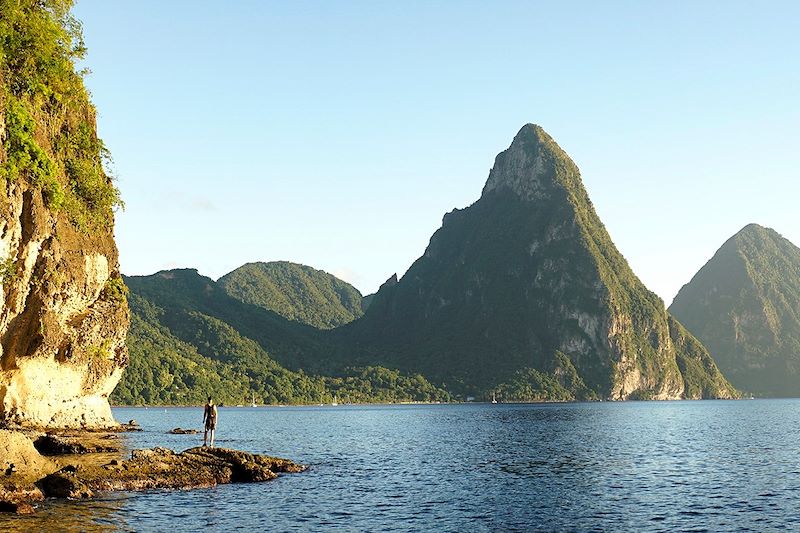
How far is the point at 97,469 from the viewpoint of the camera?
39594 mm

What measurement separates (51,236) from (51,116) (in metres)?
12.6

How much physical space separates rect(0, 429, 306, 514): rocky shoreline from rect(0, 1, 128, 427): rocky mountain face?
36.9 feet

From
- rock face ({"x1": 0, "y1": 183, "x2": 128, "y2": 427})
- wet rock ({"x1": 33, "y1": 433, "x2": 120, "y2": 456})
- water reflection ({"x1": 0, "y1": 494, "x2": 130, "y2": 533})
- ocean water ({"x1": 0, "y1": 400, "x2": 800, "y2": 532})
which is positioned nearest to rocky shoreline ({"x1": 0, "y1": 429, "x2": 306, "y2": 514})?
wet rock ({"x1": 33, "y1": 433, "x2": 120, "y2": 456})

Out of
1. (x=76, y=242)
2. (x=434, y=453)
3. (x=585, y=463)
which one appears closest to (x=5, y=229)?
(x=76, y=242)

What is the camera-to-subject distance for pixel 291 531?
98.1 feet

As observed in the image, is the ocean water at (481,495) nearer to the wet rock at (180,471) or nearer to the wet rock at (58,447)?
the wet rock at (180,471)

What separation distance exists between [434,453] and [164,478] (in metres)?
34.0

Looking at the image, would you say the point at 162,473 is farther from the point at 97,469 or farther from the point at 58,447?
the point at 58,447

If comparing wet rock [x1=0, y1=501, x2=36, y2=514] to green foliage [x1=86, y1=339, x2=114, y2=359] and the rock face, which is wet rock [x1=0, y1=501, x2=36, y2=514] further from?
green foliage [x1=86, y1=339, x2=114, y2=359]

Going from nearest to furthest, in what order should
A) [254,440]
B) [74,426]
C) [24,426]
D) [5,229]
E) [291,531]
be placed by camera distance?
[291,531], [5,229], [24,426], [74,426], [254,440]

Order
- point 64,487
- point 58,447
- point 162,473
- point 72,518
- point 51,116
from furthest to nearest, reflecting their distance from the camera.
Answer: point 51,116, point 58,447, point 162,473, point 64,487, point 72,518

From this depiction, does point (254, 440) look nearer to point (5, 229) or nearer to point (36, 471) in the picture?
point (5, 229)

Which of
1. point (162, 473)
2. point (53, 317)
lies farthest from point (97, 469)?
point (53, 317)

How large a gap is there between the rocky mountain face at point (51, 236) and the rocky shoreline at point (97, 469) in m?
11.3
